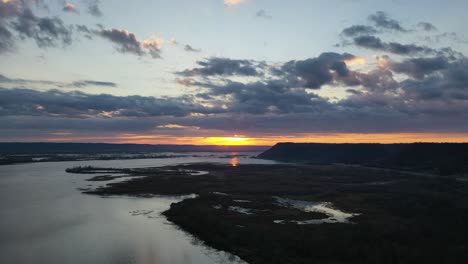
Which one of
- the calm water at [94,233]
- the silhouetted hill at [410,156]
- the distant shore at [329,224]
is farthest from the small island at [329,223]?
the silhouetted hill at [410,156]

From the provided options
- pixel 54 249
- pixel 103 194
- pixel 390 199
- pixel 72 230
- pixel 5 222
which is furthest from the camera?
pixel 103 194

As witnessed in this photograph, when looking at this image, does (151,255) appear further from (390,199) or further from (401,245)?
(390,199)

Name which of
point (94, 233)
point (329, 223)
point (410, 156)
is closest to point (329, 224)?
point (329, 223)

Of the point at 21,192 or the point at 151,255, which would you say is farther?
the point at 21,192

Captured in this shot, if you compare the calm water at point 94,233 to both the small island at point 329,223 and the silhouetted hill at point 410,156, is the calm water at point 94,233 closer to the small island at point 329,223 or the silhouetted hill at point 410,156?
the small island at point 329,223

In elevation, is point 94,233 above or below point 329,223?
below

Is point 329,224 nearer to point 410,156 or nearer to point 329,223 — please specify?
point 329,223

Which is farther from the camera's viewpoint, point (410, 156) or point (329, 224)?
point (410, 156)

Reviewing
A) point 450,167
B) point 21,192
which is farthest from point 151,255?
point 450,167
